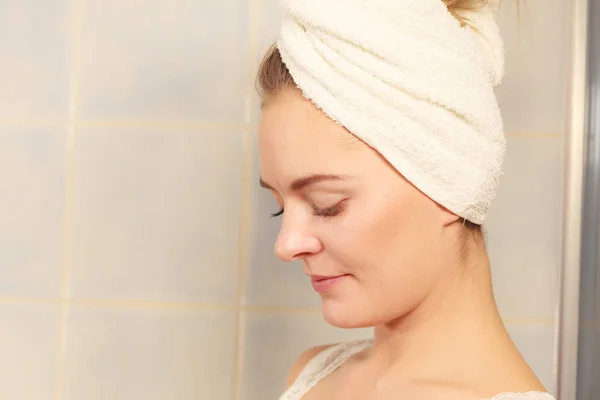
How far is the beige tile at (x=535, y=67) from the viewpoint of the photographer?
1.21m

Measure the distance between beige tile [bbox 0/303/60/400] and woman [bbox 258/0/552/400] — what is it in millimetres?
666

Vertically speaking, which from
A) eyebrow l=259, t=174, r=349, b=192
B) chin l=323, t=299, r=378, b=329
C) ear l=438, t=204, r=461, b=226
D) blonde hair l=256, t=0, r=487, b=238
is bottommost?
chin l=323, t=299, r=378, b=329

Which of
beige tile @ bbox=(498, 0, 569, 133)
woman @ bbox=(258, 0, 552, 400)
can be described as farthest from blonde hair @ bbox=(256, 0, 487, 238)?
beige tile @ bbox=(498, 0, 569, 133)

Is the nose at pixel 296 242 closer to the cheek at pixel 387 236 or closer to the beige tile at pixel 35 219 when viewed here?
the cheek at pixel 387 236

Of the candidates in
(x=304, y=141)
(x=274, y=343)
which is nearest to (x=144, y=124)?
(x=274, y=343)

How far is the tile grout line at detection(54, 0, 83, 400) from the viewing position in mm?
1268

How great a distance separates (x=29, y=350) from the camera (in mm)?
1272

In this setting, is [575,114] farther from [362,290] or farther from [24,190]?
[24,190]

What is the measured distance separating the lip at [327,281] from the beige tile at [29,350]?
0.65 m

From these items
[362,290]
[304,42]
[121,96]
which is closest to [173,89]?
[121,96]

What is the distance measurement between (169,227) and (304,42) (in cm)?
56

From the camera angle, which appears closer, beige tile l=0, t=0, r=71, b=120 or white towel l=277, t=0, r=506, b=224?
white towel l=277, t=0, r=506, b=224

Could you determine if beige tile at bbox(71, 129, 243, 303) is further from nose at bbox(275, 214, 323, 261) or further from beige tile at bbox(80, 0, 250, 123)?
nose at bbox(275, 214, 323, 261)

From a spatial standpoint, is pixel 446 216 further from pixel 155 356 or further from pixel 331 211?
pixel 155 356
